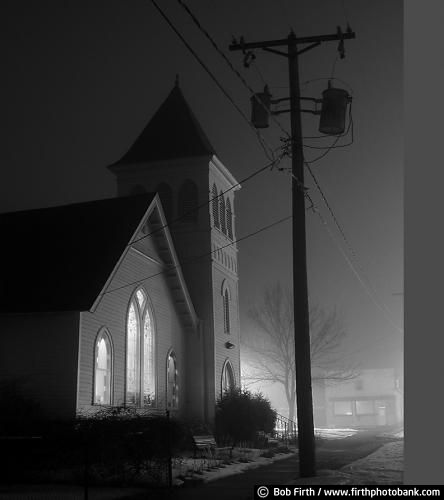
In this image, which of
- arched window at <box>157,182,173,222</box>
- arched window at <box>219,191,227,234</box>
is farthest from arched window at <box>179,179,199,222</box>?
arched window at <box>219,191,227,234</box>

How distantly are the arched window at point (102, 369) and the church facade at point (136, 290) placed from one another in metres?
0.03

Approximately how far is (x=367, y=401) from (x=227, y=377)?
39553mm

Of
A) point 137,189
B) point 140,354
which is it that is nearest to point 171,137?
point 137,189

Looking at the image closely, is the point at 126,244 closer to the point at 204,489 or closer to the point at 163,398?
the point at 163,398

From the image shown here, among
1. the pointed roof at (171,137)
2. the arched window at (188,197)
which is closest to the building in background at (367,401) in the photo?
the pointed roof at (171,137)

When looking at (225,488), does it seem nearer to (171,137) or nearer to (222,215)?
(222,215)

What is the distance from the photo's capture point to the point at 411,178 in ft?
17.8

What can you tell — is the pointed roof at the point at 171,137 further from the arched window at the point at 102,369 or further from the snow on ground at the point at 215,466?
the snow on ground at the point at 215,466

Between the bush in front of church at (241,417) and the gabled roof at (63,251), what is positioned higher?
the gabled roof at (63,251)

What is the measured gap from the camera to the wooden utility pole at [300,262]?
12789mm

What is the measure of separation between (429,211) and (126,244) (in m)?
17.2

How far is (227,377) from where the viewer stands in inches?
1217

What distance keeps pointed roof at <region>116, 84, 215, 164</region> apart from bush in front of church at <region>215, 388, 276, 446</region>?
37.4ft

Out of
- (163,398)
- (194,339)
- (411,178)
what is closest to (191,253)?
(194,339)
